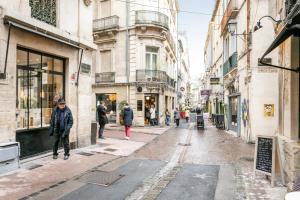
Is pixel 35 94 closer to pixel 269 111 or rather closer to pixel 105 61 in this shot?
pixel 269 111

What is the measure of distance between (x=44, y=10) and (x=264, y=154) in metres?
7.50

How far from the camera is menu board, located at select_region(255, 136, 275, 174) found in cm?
640

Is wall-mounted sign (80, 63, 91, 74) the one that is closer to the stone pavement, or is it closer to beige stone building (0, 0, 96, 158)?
beige stone building (0, 0, 96, 158)

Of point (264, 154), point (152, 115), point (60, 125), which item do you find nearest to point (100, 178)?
point (60, 125)

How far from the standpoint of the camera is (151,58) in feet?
79.2

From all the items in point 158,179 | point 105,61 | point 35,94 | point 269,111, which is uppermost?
point 105,61

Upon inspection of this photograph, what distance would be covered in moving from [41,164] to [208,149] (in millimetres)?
6304

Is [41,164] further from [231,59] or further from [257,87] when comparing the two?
[231,59]

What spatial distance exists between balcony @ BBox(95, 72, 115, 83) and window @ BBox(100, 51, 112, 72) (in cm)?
41

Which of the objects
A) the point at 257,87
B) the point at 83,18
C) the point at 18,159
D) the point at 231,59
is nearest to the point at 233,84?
the point at 231,59

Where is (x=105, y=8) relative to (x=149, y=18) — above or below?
above

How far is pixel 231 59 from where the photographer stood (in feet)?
62.5

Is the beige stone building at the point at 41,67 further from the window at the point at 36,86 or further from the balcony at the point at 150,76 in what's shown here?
the balcony at the point at 150,76

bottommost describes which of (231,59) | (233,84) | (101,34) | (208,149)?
(208,149)
